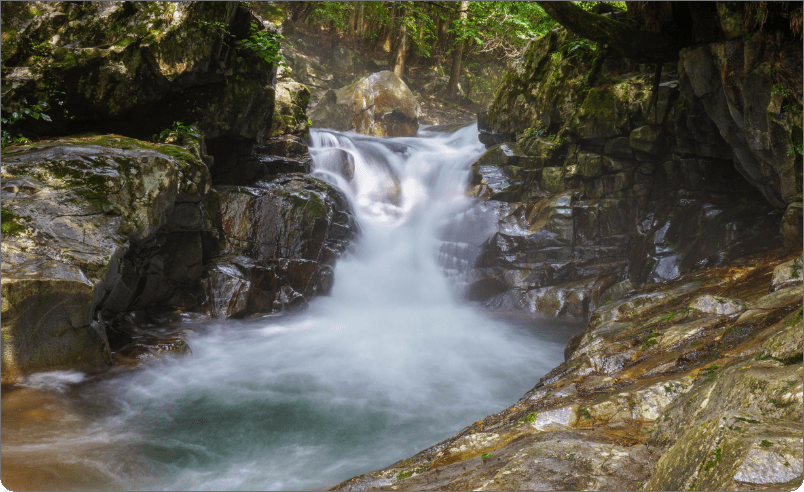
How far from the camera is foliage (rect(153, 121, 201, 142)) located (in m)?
8.47

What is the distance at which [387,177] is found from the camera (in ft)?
48.9

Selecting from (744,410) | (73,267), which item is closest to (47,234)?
(73,267)

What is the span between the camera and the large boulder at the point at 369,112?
1986 cm

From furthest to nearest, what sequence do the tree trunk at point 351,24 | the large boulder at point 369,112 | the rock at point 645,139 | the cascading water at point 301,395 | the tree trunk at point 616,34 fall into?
the tree trunk at point 351,24 → the large boulder at point 369,112 → the rock at point 645,139 → the tree trunk at point 616,34 → the cascading water at point 301,395

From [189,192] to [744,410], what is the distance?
7.72 meters

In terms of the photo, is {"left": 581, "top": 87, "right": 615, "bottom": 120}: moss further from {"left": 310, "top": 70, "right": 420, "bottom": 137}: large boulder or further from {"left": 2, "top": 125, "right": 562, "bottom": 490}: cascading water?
{"left": 310, "top": 70, "right": 420, "bottom": 137}: large boulder

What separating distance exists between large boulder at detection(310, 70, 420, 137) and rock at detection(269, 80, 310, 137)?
5.95m

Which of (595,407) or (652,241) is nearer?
(595,407)

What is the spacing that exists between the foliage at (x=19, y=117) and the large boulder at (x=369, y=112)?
13.4 m

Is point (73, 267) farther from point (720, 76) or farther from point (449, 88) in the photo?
point (449, 88)

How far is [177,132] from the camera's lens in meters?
8.58

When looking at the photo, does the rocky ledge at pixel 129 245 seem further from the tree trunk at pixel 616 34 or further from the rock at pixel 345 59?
the rock at pixel 345 59

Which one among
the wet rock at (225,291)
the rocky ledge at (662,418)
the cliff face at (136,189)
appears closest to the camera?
the rocky ledge at (662,418)

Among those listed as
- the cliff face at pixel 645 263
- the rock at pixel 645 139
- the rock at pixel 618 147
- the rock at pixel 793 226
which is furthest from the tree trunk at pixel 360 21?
the rock at pixel 793 226
